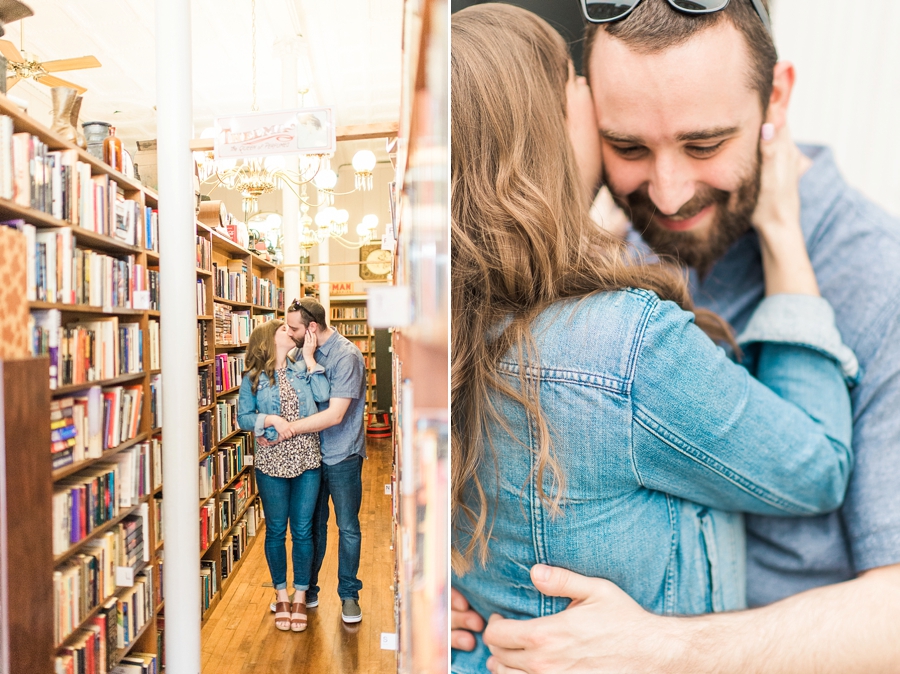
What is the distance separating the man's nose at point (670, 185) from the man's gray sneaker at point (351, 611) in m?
2.42

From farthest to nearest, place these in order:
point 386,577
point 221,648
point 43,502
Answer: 1. point 386,577
2. point 221,648
3. point 43,502

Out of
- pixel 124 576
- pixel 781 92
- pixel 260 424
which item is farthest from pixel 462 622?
pixel 260 424

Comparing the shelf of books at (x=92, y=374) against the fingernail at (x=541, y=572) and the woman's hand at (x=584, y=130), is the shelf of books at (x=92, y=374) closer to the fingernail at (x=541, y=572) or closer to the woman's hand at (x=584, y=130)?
the fingernail at (x=541, y=572)

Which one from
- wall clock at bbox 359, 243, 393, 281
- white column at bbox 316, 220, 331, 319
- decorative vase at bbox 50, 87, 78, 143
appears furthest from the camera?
white column at bbox 316, 220, 331, 319

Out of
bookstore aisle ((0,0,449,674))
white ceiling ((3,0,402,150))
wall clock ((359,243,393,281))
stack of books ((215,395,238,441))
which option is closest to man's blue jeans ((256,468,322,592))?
bookstore aisle ((0,0,449,674))

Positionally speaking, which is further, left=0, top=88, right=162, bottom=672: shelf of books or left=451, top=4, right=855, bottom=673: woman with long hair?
left=0, top=88, right=162, bottom=672: shelf of books

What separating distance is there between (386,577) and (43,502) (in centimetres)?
214

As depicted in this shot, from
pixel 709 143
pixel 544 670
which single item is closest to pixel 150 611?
pixel 544 670

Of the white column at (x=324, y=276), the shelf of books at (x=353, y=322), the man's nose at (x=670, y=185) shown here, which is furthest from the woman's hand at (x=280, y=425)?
the shelf of books at (x=353, y=322)

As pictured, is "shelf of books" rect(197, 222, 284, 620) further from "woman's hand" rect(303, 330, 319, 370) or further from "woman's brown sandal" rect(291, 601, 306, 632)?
"woman's hand" rect(303, 330, 319, 370)

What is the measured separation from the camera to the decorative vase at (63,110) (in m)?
1.37

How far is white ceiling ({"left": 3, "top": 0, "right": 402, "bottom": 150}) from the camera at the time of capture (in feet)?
11.6

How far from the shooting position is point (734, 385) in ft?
2.10

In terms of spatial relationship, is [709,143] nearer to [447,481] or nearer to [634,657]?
[447,481]
